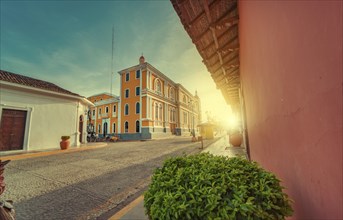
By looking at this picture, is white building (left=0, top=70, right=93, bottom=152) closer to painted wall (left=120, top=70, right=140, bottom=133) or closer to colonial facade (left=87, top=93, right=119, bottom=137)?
painted wall (left=120, top=70, right=140, bottom=133)

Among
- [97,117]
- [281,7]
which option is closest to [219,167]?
[281,7]

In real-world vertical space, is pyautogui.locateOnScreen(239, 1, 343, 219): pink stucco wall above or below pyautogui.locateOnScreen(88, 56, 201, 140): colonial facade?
below

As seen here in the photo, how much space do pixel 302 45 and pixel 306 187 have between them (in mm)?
950

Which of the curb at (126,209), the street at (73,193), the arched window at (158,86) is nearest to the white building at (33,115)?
the street at (73,193)

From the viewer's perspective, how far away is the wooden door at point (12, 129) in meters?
10.9

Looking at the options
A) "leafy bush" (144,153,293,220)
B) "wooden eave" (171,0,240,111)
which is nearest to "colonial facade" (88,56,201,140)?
"wooden eave" (171,0,240,111)

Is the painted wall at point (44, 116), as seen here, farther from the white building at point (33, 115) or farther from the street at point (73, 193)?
the street at point (73, 193)

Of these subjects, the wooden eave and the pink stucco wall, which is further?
the wooden eave

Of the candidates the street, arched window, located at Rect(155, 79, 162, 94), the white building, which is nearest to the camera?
the street

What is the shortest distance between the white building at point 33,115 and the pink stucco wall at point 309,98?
14588 mm

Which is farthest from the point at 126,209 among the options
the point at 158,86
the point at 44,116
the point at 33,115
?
the point at 158,86

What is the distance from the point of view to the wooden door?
1091cm

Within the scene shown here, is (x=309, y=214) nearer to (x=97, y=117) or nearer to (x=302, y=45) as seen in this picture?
(x=302, y=45)

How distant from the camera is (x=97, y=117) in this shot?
1441 inches
